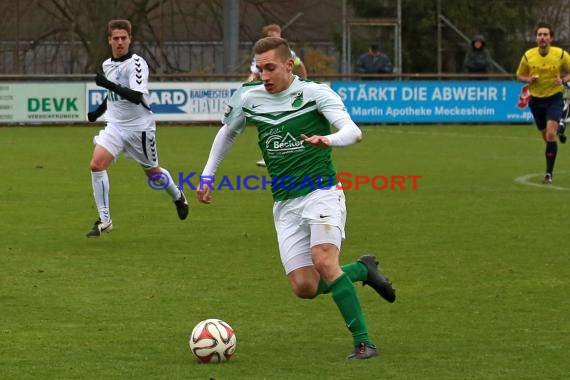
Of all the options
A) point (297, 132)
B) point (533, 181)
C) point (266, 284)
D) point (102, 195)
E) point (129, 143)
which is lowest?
point (533, 181)

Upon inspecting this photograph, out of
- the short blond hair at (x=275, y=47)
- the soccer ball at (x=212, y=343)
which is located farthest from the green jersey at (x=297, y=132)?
the soccer ball at (x=212, y=343)

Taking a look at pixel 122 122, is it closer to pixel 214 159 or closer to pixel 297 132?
pixel 214 159

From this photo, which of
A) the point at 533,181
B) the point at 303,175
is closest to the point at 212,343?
the point at 303,175

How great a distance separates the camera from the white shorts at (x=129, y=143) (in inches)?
532

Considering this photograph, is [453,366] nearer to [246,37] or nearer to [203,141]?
[203,141]

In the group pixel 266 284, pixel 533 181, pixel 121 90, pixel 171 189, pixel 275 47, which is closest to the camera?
pixel 275 47

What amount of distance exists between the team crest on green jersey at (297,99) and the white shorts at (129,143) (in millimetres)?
5858

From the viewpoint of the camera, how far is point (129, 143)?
537 inches

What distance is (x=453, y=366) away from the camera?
7.32m

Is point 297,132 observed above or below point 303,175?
above

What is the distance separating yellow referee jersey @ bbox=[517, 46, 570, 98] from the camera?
739 inches

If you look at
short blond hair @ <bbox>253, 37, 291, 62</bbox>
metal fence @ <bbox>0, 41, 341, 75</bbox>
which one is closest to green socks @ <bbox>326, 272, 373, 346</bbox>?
short blond hair @ <bbox>253, 37, 291, 62</bbox>

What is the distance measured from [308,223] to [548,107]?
462 inches

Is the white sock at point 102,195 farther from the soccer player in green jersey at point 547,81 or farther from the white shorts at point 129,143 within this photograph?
the soccer player in green jersey at point 547,81
